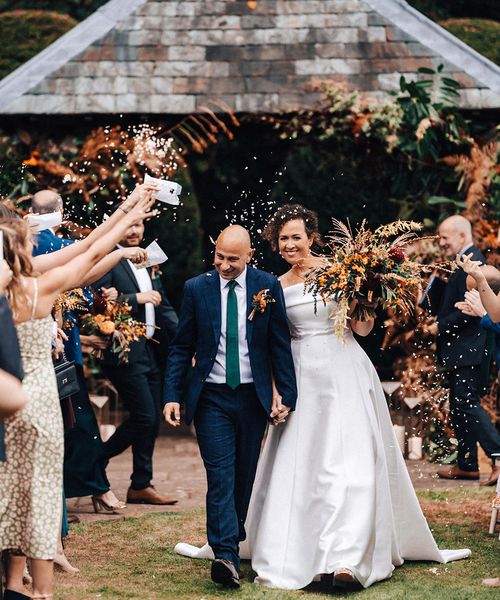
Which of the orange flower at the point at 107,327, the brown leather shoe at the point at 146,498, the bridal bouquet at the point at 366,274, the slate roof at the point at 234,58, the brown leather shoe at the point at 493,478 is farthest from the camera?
the slate roof at the point at 234,58

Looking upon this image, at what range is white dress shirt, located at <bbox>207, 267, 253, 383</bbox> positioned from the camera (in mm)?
6098

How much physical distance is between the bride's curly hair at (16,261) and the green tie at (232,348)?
5.06 feet

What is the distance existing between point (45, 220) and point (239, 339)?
4.56 ft

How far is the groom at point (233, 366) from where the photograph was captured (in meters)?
6.06

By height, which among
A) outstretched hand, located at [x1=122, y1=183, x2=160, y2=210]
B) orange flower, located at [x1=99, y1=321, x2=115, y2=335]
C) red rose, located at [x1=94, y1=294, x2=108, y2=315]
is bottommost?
orange flower, located at [x1=99, y1=321, x2=115, y2=335]

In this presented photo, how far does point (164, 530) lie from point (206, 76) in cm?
531

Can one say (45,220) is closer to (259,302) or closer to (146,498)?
(259,302)

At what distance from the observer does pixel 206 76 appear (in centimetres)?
1116

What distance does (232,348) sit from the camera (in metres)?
6.09

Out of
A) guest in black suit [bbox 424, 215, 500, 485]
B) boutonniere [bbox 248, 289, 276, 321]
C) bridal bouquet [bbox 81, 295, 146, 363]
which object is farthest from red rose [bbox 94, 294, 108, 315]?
guest in black suit [bbox 424, 215, 500, 485]

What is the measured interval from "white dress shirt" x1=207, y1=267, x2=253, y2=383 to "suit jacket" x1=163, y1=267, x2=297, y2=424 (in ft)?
0.10

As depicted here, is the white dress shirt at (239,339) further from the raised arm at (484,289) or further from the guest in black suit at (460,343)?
the guest in black suit at (460,343)

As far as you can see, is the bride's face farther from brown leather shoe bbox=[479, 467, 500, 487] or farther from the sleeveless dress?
brown leather shoe bbox=[479, 467, 500, 487]

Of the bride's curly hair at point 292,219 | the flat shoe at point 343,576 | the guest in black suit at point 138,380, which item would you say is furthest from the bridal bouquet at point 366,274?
the guest in black suit at point 138,380
